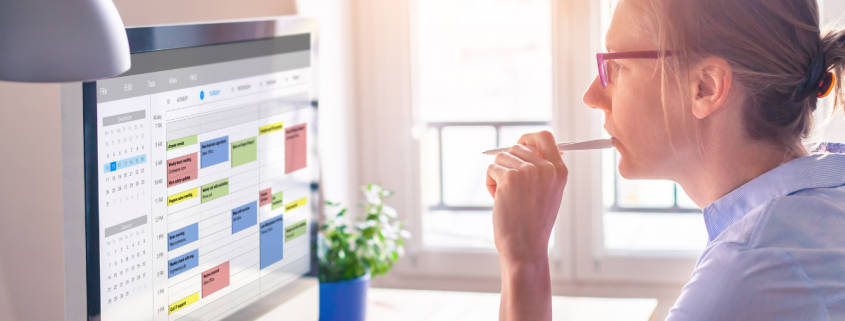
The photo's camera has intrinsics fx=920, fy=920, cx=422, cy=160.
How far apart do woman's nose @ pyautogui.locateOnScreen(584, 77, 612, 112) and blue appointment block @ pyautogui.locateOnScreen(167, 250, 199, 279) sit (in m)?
0.53

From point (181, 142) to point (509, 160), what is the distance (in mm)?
408

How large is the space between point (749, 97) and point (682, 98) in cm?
7

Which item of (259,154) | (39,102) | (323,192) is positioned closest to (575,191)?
(323,192)

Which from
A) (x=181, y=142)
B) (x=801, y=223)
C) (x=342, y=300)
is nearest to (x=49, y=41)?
(x=181, y=142)

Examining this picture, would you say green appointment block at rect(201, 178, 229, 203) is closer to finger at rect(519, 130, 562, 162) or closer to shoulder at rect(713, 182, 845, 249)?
finger at rect(519, 130, 562, 162)

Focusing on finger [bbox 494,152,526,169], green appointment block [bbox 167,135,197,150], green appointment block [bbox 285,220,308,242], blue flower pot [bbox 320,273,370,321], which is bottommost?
blue flower pot [bbox 320,273,370,321]

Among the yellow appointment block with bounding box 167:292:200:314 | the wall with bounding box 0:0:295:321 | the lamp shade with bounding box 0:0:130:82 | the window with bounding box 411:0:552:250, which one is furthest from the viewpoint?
the window with bounding box 411:0:552:250

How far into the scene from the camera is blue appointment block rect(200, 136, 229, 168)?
1139 mm

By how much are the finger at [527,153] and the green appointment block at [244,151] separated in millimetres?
351

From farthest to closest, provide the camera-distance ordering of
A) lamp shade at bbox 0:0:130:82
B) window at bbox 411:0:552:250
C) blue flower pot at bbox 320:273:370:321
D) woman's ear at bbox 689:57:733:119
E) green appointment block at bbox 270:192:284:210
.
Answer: window at bbox 411:0:552:250 < blue flower pot at bbox 320:273:370:321 < green appointment block at bbox 270:192:284:210 < woman's ear at bbox 689:57:733:119 < lamp shade at bbox 0:0:130:82

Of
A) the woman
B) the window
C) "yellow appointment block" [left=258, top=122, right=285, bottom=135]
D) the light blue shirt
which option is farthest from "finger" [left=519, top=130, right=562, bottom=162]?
the window

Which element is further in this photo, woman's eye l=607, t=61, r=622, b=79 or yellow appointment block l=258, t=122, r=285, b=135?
yellow appointment block l=258, t=122, r=285, b=135

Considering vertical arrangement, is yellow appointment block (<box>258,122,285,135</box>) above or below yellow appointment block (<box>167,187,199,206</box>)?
above

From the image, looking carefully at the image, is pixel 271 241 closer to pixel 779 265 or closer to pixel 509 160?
pixel 509 160
